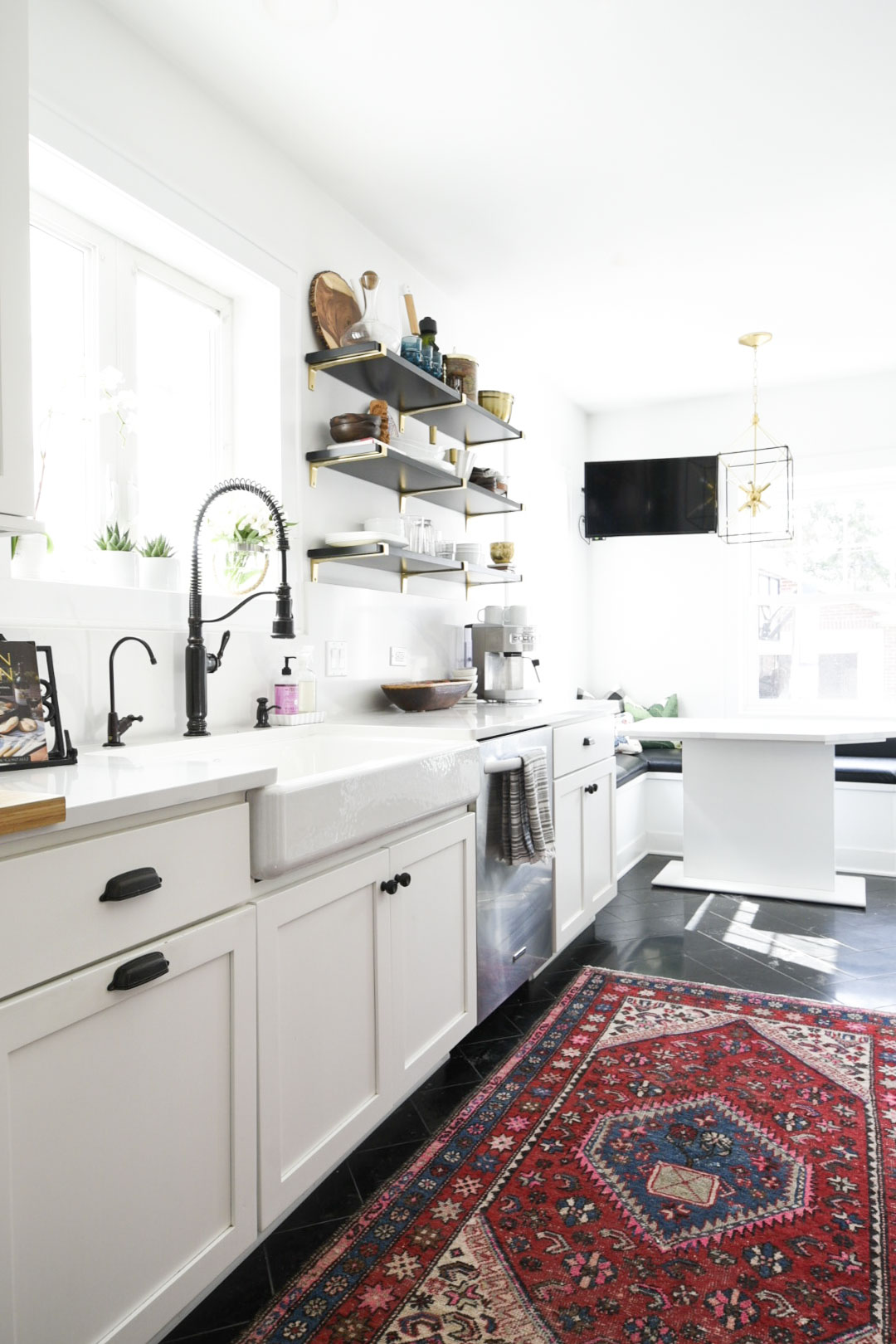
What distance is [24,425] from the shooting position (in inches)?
54.4

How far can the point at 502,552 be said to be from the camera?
392 cm

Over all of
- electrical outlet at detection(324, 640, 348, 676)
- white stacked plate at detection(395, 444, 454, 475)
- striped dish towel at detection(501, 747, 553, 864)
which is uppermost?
white stacked plate at detection(395, 444, 454, 475)

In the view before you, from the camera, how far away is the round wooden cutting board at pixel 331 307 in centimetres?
280

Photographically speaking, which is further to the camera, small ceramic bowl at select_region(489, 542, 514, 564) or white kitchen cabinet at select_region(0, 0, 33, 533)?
small ceramic bowl at select_region(489, 542, 514, 564)

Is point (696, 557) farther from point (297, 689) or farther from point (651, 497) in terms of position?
point (297, 689)

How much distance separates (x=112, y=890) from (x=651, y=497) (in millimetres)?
4835

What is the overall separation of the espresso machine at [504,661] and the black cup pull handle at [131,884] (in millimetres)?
2314

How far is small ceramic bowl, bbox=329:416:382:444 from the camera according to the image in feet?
8.98

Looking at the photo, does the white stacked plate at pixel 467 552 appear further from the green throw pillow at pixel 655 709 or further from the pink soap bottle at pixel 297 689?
the green throw pillow at pixel 655 709

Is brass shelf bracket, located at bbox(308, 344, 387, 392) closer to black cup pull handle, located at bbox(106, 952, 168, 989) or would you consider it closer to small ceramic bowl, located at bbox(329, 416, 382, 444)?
small ceramic bowl, located at bbox(329, 416, 382, 444)

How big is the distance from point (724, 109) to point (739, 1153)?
110 inches

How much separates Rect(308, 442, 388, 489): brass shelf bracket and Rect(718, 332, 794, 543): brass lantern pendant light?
3.20 meters

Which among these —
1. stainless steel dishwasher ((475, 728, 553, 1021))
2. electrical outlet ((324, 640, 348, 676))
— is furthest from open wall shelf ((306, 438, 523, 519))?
stainless steel dishwasher ((475, 728, 553, 1021))

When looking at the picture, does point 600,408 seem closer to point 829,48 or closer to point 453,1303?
point 829,48
